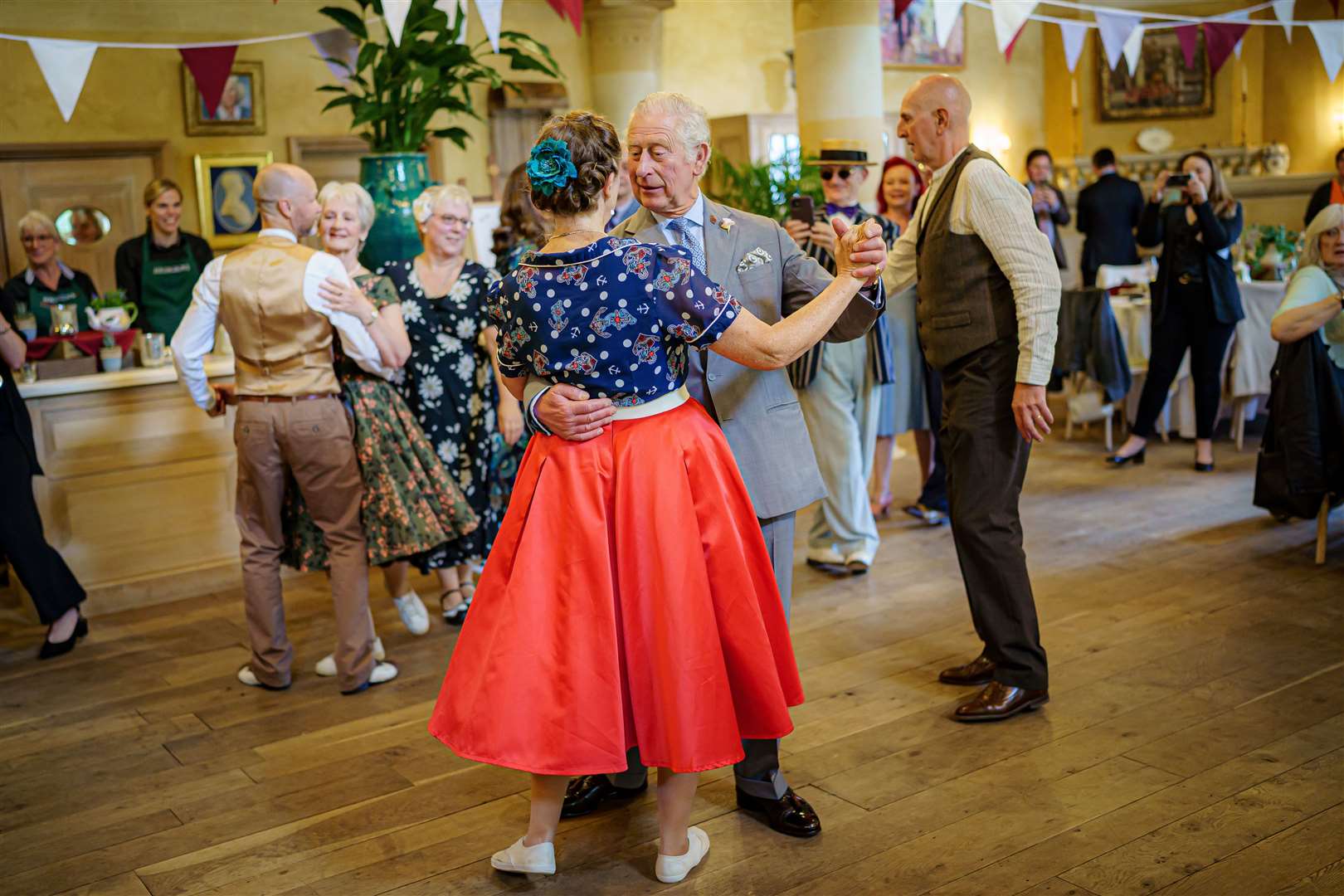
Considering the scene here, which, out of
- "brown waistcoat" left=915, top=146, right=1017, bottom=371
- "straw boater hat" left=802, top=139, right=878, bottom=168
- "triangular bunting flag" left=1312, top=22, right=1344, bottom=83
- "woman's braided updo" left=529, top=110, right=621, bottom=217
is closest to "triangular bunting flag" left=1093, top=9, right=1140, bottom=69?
"triangular bunting flag" left=1312, top=22, right=1344, bottom=83

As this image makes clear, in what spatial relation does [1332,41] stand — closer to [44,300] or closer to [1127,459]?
[1127,459]

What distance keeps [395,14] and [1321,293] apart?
3.81 meters

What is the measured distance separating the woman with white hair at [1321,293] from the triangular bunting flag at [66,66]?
5.05 m

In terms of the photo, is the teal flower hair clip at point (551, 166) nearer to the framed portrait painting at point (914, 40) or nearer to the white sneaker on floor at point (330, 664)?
the white sneaker on floor at point (330, 664)

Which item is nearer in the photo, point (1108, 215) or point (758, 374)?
point (758, 374)

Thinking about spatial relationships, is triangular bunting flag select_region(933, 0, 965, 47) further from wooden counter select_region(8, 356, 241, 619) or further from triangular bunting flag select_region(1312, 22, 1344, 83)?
wooden counter select_region(8, 356, 241, 619)

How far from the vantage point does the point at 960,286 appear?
3242mm

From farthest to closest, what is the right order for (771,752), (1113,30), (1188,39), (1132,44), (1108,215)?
1. (1108,215)
2. (1188,39)
3. (1132,44)
4. (1113,30)
5. (771,752)

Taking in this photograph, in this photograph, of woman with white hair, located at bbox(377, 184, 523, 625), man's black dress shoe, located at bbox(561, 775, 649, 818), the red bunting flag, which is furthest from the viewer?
the red bunting flag

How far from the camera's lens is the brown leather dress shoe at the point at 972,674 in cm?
363

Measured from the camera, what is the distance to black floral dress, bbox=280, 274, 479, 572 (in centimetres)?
400

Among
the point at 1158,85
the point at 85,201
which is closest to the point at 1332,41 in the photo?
the point at 1158,85

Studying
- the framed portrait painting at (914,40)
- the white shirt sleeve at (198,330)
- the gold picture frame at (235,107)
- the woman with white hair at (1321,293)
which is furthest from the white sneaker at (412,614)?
the framed portrait painting at (914,40)

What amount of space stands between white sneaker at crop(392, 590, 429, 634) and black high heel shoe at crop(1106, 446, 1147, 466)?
13.2ft
